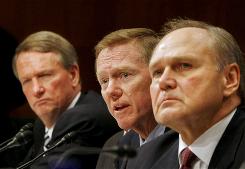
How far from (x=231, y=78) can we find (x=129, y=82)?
78 cm

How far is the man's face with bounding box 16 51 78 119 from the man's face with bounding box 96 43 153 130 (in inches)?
34.6

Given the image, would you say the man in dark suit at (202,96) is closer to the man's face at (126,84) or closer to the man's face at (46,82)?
the man's face at (126,84)

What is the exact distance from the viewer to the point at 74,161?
3119mm

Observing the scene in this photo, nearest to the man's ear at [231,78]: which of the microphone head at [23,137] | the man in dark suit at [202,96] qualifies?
the man in dark suit at [202,96]

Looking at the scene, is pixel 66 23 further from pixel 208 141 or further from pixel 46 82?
pixel 208 141

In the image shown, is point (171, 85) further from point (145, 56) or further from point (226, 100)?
point (145, 56)

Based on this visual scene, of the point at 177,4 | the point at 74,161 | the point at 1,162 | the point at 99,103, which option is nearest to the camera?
the point at 74,161

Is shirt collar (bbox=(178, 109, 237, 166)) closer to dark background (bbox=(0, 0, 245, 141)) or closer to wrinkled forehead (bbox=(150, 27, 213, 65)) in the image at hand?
wrinkled forehead (bbox=(150, 27, 213, 65))

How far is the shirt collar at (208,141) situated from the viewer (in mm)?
2129

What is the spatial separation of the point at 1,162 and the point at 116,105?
1673mm

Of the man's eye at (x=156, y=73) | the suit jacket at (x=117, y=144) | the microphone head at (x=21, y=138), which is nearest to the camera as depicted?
the man's eye at (x=156, y=73)

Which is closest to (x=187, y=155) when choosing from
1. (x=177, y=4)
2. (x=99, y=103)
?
(x=99, y=103)

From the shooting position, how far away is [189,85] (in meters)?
2.13

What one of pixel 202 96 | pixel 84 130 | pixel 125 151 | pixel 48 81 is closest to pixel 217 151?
pixel 202 96
